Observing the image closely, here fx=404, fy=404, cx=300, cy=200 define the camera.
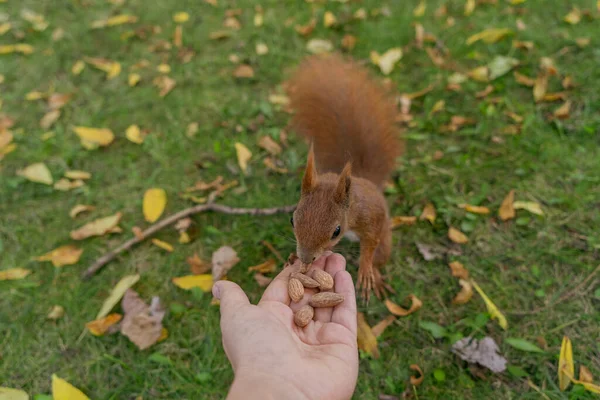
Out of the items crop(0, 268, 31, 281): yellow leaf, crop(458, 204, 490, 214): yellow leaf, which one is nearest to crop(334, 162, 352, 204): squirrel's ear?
crop(458, 204, 490, 214): yellow leaf

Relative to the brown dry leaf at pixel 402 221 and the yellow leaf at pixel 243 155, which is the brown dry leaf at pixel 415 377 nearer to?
the brown dry leaf at pixel 402 221

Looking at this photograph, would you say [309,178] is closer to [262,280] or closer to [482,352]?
[262,280]

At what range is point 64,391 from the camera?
1.58 m

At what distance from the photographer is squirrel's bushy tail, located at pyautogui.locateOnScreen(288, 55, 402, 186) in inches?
74.9

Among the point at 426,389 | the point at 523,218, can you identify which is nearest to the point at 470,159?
the point at 523,218

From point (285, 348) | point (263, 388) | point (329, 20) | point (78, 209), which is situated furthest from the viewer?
point (329, 20)

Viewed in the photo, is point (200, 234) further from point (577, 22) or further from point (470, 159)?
point (577, 22)

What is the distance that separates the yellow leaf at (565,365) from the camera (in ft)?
4.94

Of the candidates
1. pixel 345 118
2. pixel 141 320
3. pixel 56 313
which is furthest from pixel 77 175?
pixel 345 118

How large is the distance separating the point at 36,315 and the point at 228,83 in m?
1.81

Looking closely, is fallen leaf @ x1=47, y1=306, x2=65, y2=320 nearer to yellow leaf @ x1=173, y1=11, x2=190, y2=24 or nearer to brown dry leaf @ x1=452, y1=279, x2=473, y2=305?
brown dry leaf @ x1=452, y1=279, x2=473, y2=305

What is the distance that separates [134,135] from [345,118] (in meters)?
1.38

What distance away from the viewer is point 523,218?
1.99m

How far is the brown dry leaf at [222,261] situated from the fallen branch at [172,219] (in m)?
0.23
